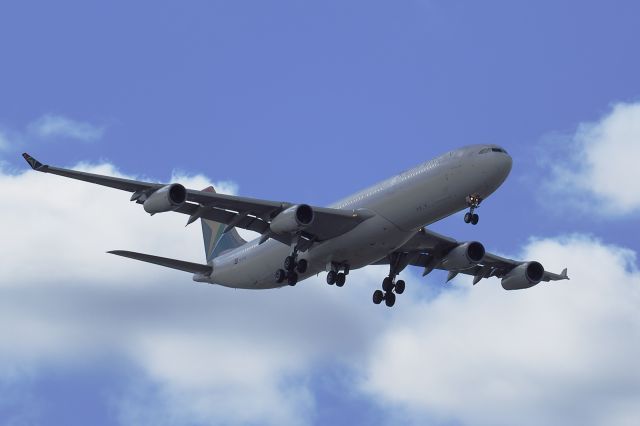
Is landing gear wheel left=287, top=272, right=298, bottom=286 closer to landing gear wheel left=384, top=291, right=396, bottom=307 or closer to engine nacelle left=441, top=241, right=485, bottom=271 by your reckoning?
landing gear wheel left=384, top=291, right=396, bottom=307

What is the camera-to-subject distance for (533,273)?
65.3m

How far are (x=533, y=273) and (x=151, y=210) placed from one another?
22.4 m

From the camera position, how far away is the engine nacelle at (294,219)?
54031 millimetres

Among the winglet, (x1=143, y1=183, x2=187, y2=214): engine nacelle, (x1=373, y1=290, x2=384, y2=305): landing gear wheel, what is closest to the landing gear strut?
(x1=373, y1=290, x2=384, y2=305): landing gear wheel

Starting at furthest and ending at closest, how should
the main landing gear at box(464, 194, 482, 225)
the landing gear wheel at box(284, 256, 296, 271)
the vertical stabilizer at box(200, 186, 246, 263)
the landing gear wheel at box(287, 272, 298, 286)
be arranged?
1. the vertical stabilizer at box(200, 186, 246, 263)
2. the landing gear wheel at box(287, 272, 298, 286)
3. the landing gear wheel at box(284, 256, 296, 271)
4. the main landing gear at box(464, 194, 482, 225)

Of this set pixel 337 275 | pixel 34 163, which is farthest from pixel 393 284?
pixel 34 163

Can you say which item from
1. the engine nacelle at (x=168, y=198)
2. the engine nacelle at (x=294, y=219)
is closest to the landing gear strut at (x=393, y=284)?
the engine nacelle at (x=294, y=219)

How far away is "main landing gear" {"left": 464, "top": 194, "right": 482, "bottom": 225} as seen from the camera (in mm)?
51406

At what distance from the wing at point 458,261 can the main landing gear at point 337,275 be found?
4394mm

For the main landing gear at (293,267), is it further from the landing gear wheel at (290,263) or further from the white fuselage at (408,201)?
the white fuselage at (408,201)

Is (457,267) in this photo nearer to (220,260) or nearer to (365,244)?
(365,244)

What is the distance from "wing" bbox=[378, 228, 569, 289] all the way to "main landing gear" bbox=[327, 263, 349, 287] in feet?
14.4

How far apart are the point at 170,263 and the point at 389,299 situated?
11.2 m

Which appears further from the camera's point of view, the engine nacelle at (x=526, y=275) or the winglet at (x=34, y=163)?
the engine nacelle at (x=526, y=275)
